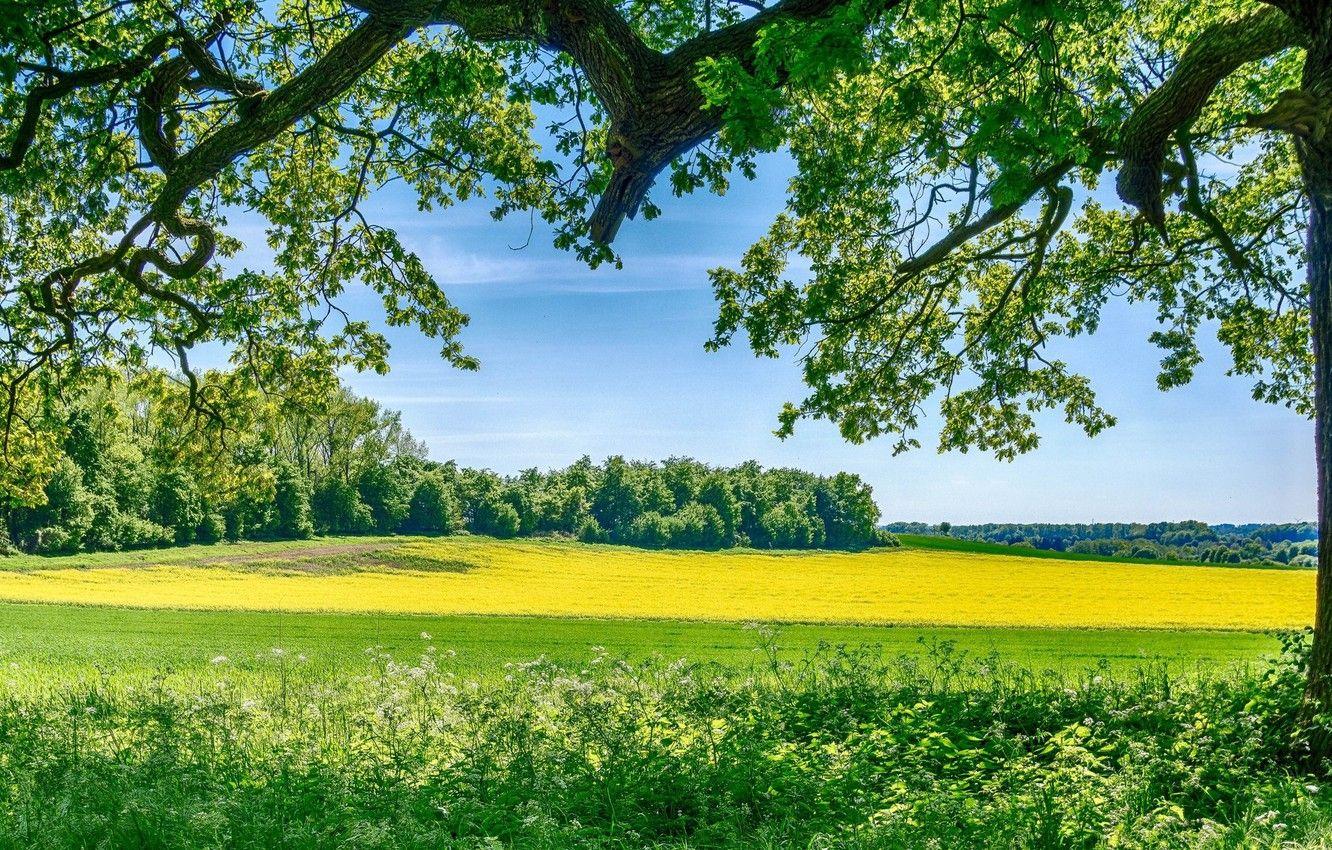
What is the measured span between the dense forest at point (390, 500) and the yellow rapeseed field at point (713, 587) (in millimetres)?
4156

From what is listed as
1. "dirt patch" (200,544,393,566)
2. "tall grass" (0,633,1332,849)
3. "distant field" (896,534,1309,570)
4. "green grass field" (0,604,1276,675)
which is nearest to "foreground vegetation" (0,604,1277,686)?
"green grass field" (0,604,1276,675)

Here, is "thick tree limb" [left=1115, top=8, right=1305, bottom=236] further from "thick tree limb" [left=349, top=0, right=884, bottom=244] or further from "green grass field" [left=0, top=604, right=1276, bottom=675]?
"green grass field" [left=0, top=604, right=1276, bottom=675]

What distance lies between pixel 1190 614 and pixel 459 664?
95.3ft

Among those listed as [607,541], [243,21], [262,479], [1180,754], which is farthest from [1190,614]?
[607,541]

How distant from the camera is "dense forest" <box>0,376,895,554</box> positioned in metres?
50.5

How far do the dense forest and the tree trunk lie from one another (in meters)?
39.4

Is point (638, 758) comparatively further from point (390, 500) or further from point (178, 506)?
point (178, 506)

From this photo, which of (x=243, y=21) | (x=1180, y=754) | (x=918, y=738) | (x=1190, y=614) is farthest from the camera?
(x=1190, y=614)

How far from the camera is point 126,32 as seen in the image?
1002cm

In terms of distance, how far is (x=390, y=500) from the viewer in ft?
193

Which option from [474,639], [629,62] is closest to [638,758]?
[629,62]

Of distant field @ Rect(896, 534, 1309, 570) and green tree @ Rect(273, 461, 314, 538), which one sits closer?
distant field @ Rect(896, 534, 1309, 570)

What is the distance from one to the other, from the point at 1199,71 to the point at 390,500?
58401 mm

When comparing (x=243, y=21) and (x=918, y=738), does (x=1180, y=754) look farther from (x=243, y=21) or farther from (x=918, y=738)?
(x=243, y=21)
